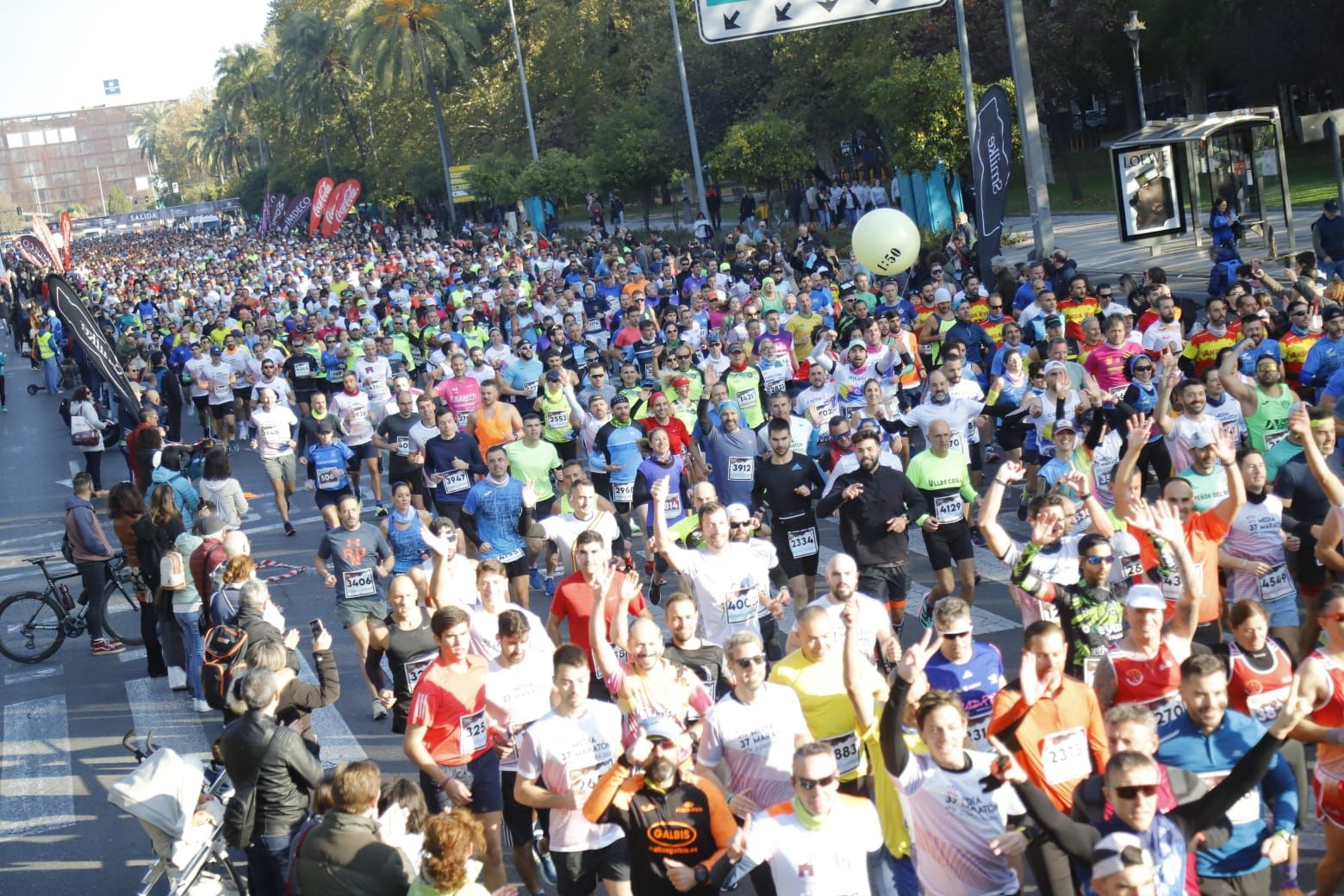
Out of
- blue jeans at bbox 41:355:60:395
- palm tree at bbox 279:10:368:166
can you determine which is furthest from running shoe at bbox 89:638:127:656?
palm tree at bbox 279:10:368:166

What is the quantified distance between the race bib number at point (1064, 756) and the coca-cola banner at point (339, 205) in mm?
45046

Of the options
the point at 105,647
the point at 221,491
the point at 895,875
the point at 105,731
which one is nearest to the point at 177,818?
the point at 895,875

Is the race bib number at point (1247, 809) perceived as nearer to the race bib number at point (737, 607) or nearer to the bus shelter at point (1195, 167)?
the race bib number at point (737, 607)

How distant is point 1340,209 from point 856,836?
62.6 feet

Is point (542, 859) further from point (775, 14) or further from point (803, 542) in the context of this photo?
point (775, 14)

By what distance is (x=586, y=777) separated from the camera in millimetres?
6293

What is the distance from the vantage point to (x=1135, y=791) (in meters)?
4.95

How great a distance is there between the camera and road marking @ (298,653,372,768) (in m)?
9.64

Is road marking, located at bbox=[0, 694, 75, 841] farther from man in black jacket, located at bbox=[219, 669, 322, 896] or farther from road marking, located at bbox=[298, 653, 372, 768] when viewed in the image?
man in black jacket, located at bbox=[219, 669, 322, 896]

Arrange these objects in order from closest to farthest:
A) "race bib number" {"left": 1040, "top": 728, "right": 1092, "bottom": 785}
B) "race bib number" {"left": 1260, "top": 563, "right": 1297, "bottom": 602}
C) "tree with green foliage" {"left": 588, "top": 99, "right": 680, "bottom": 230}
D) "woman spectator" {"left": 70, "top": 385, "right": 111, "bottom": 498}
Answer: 1. "race bib number" {"left": 1040, "top": 728, "right": 1092, "bottom": 785}
2. "race bib number" {"left": 1260, "top": 563, "right": 1297, "bottom": 602}
3. "woman spectator" {"left": 70, "top": 385, "right": 111, "bottom": 498}
4. "tree with green foliage" {"left": 588, "top": 99, "right": 680, "bottom": 230}

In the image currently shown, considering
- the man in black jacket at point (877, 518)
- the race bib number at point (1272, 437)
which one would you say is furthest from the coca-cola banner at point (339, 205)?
the race bib number at point (1272, 437)

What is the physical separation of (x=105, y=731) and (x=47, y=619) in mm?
2758

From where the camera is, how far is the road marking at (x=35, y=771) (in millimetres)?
9445

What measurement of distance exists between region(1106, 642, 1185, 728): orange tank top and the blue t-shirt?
5727 mm
